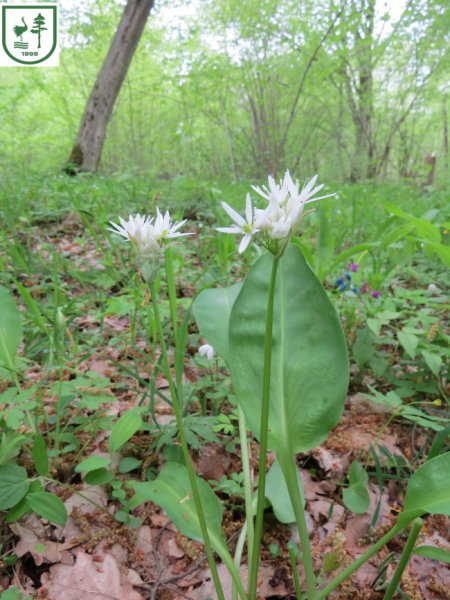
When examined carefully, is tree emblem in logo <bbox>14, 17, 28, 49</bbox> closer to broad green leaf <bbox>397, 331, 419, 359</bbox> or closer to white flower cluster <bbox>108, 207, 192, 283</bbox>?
white flower cluster <bbox>108, 207, 192, 283</bbox>

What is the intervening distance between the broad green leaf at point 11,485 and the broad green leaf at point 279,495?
0.61 metres

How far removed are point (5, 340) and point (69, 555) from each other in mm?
654

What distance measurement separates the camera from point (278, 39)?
6.67 metres

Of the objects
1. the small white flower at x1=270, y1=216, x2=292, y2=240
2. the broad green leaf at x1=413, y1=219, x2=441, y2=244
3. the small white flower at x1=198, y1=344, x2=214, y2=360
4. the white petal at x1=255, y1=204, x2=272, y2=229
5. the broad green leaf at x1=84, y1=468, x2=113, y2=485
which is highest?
the broad green leaf at x1=413, y1=219, x2=441, y2=244

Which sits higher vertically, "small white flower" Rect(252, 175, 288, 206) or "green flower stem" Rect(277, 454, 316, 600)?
"small white flower" Rect(252, 175, 288, 206)

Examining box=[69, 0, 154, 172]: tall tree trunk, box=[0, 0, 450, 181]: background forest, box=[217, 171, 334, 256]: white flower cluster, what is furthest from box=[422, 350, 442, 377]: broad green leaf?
box=[69, 0, 154, 172]: tall tree trunk

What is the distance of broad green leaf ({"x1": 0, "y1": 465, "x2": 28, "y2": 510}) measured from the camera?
825mm

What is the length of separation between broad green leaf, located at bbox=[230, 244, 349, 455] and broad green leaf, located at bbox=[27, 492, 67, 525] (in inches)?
19.2

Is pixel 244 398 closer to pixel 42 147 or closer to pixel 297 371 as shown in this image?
pixel 297 371

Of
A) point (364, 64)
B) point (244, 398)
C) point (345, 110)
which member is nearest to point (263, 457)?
point (244, 398)

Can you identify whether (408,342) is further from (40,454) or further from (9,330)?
(9,330)

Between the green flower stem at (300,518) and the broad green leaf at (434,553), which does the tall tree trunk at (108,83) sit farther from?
the broad green leaf at (434,553)

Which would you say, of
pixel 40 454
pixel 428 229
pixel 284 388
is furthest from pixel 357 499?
pixel 428 229

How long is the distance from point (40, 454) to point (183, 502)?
0.36m
